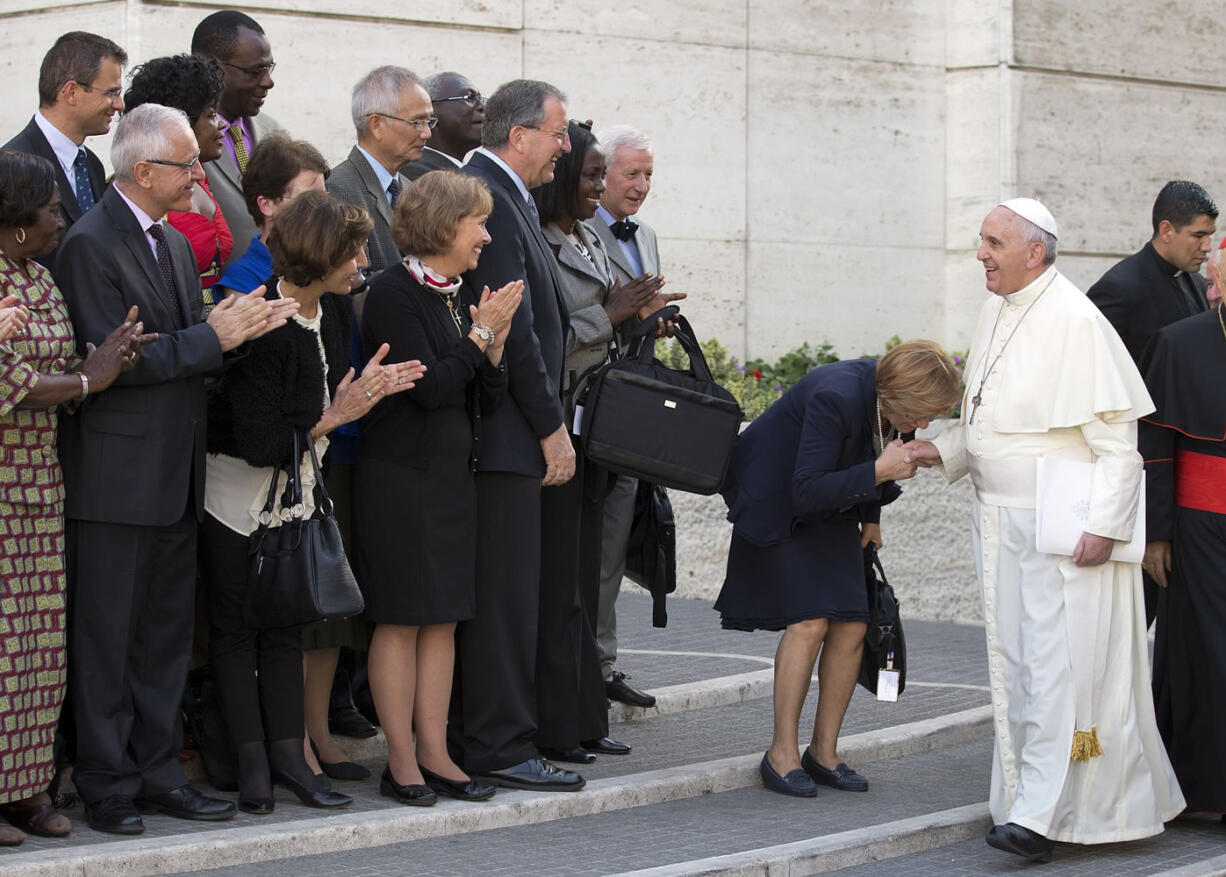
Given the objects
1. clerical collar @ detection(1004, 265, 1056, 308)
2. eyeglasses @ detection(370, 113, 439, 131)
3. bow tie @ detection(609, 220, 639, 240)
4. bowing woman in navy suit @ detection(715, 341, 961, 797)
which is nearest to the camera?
clerical collar @ detection(1004, 265, 1056, 308)

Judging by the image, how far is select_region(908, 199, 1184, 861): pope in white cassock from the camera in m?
6.03

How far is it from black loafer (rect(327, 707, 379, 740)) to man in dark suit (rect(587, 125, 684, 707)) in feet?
3.47

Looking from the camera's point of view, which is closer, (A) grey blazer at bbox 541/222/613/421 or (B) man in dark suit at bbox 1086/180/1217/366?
(A) grey blazer at bbox 541/222/613/421

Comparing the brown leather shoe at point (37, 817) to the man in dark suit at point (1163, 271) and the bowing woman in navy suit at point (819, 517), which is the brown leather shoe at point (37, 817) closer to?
the bowing woman in navy suit at point (819, 517)

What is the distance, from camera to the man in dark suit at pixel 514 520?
6.16 metres

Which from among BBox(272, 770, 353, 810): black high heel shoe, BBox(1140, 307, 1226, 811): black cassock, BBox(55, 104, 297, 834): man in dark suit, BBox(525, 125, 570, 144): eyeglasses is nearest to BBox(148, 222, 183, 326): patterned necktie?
BBox(55, 104, 297, 834): man in dark suit

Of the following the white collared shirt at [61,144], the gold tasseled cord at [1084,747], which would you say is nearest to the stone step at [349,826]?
the gold tasseled cord at [1084,747]

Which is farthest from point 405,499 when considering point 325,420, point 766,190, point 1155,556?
point 766,190

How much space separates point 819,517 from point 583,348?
1.17 metres

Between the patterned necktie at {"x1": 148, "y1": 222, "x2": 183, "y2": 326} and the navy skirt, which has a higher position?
the patterned necktie at {"x1": 148, "y1": 222, "x2": 183, "y2": 326}

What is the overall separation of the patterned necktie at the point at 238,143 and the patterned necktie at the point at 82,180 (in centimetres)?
94

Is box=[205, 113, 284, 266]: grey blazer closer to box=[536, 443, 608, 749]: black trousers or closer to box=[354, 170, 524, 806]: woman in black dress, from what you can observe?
box=[354, 170, 524, 806]: woman in black dress

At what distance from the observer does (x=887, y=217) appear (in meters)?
13.1

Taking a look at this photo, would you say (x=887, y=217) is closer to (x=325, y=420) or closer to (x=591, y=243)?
(x=591, y=243)
